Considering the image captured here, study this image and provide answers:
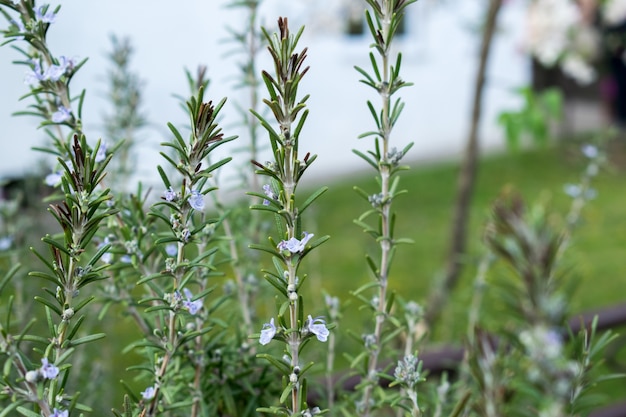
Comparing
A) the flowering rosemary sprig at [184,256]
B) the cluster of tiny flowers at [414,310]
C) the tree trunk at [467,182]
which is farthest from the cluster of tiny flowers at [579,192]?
the tree trunk at [467,182]

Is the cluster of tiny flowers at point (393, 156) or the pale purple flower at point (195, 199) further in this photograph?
the cluster of tiny flowers at point (393, 156)

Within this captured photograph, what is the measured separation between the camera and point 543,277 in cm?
103

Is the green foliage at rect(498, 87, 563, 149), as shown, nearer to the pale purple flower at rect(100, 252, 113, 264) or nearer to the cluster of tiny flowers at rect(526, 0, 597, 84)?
the cluster of tiny flowers at rect(526, 0, 597, 84)

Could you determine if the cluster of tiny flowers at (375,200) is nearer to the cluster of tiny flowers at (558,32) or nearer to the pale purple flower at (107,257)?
the pale purple flower at (107,257)

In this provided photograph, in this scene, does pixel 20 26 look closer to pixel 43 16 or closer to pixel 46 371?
pixel 43 16

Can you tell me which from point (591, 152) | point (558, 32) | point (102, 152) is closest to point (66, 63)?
point (102, 152)

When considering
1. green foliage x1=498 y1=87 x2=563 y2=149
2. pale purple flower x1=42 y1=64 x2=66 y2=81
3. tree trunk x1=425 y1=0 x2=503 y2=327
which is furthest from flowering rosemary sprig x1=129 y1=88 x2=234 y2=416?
tree trunk x1=425 y1=0 x2=503 y2=327

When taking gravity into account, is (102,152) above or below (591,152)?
above

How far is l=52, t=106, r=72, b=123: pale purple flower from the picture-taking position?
1.29 metres

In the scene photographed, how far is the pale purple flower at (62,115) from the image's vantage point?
1.29 metres

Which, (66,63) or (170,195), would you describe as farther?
(66,63)

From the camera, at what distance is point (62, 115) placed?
4.24 ft

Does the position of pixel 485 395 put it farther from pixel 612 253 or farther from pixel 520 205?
pixel 612 253

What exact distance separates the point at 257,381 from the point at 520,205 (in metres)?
0.57
